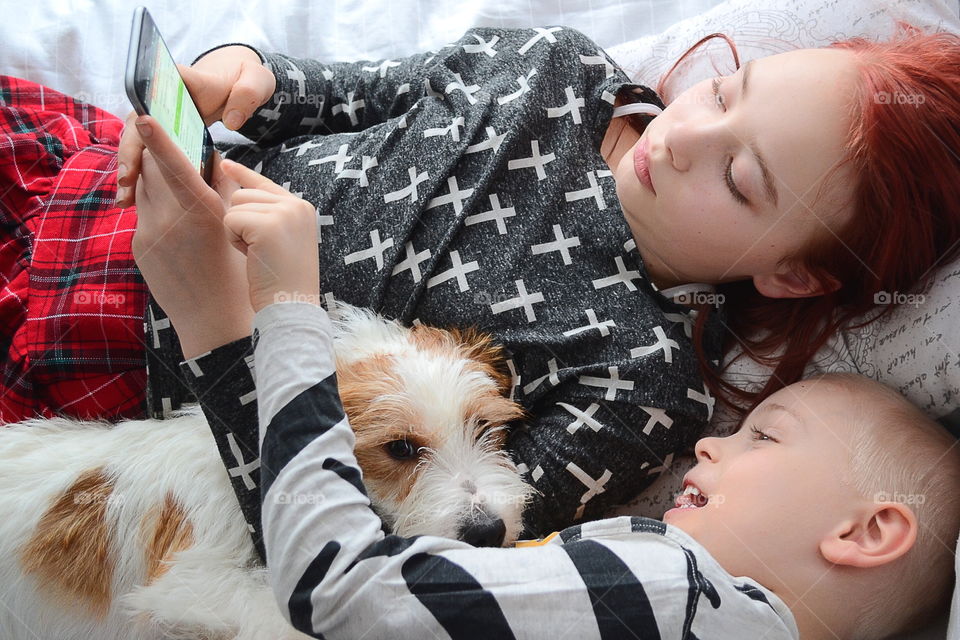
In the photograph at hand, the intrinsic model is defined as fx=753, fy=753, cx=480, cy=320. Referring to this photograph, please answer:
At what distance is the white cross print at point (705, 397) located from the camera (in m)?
1.41

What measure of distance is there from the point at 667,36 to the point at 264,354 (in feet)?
4.19

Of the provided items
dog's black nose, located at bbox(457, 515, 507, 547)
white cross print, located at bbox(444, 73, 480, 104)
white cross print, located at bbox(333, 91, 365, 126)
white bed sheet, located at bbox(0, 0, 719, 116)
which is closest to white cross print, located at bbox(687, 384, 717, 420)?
dog's black nose, located at bbox(457, 515, 507, 547)

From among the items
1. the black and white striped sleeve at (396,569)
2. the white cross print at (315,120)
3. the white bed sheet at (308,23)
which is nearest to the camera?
the black and white striped sleeve at (396,569)

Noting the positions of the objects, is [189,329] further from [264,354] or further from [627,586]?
[627,586]

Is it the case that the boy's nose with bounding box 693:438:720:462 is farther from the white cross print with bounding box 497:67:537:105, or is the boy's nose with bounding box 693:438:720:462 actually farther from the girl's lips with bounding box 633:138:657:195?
the white cross print with bounding box 497:67:537:105

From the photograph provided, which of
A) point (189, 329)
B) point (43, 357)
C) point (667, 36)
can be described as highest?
point (667, 36)

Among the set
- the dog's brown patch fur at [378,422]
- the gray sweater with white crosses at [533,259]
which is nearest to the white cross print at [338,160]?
the gray sweater with white crosses at [533,259]

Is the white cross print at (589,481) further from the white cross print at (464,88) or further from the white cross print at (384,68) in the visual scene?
the white cross print at (384,68)

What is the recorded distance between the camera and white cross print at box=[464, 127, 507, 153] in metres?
1.44

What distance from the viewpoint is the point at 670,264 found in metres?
1.44

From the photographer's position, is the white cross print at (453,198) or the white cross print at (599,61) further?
the white cross print at (599,61)

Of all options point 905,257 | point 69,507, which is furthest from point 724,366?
point 69,507

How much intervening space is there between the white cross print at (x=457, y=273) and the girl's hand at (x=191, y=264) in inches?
13.5

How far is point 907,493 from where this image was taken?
117cm
